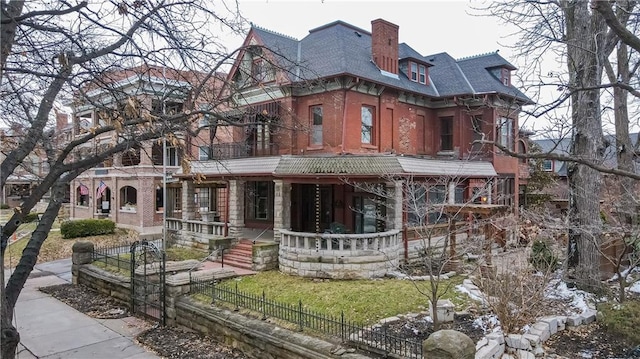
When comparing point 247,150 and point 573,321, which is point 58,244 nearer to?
point 247,150

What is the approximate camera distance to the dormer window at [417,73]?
77.7 ft

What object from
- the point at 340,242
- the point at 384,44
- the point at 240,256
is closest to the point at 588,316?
the point at 340,242

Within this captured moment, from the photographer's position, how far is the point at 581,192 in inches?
488

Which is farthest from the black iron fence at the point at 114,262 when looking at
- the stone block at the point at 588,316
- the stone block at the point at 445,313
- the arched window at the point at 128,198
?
the stone block at the point at 588,316

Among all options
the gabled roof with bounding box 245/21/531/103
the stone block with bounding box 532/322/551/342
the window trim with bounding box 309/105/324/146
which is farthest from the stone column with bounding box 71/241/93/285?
the stone block with bounding box 532/322/551/342

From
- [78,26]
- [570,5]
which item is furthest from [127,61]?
[570,5]

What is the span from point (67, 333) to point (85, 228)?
1667cm

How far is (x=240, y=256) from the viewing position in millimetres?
18562

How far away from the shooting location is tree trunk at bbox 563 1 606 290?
11828 mm

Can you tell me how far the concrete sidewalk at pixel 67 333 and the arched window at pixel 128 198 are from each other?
612 inches

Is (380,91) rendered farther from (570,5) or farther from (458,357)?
(458,357)

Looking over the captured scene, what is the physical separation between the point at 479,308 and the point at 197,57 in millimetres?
8313

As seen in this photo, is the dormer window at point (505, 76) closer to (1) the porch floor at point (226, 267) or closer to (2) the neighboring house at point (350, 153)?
(2) the neighboring house at point (350, 153)

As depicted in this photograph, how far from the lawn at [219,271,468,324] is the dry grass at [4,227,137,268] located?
46.8ft
